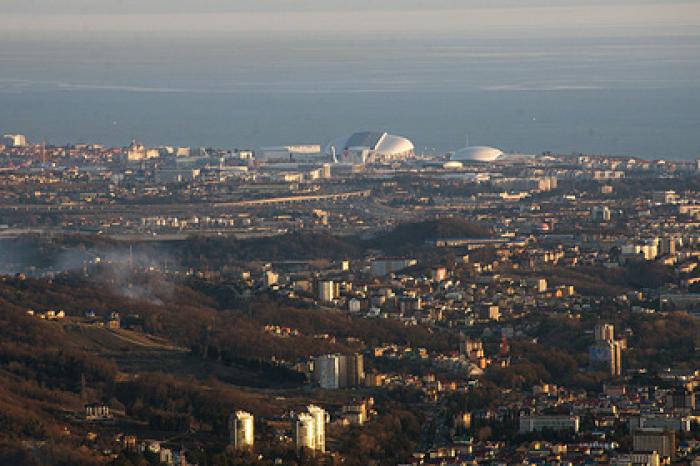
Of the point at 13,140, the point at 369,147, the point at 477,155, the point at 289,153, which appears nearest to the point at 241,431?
the point at 477,155

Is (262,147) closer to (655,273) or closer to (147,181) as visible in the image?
(147,181)

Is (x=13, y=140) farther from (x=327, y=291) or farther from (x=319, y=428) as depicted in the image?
(x=319, y=428)

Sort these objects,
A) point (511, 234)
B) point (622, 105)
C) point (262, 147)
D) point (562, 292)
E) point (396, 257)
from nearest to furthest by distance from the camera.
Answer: point (562, 292) → point (396, 257) → point (511, 234) → point (262, 147) → point (622, 105)

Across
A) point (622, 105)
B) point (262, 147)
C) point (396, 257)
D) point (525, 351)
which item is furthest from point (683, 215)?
point (622, 105)

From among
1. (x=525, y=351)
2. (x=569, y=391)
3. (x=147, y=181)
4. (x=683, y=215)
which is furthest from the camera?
(x=147, y=181)

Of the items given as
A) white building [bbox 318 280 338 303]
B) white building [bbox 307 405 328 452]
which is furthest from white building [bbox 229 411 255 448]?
white building [bbox 318 280 338 303]

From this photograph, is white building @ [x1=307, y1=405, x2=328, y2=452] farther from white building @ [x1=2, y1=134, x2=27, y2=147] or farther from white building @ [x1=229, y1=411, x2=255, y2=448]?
white building @ [x1=2, y1=134, x2=27, y2=147]
